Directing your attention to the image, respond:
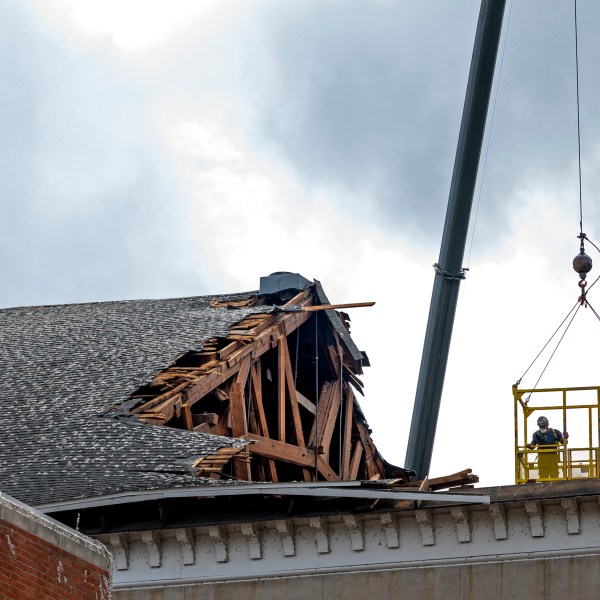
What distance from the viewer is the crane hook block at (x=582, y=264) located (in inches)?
1049

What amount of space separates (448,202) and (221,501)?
11.7 meters

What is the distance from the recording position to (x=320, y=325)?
34.9 metres

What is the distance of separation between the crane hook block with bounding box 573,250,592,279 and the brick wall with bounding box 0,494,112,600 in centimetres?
1391

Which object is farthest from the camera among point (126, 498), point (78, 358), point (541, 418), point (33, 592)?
point (78, 358)

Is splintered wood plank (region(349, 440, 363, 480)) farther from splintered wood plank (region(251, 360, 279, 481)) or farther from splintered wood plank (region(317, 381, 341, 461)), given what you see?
splintered wood plank (region(251, 360, 279, 481))

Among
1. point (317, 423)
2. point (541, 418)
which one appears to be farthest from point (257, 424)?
point (541, 418)

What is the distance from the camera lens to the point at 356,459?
35.3 metres

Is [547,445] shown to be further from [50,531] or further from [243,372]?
[50,531]

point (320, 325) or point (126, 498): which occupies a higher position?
point (320, 325)

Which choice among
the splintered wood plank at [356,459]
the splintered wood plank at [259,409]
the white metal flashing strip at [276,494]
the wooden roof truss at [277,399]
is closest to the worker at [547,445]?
the white metal flashing strip at [276,494]

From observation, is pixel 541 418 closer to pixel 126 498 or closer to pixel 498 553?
pixel 498 553

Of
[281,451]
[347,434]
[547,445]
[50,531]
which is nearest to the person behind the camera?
[50,531]

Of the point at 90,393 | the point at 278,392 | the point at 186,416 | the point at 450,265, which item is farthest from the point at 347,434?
the point at 90,393

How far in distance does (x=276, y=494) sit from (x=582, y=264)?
24.7ft
